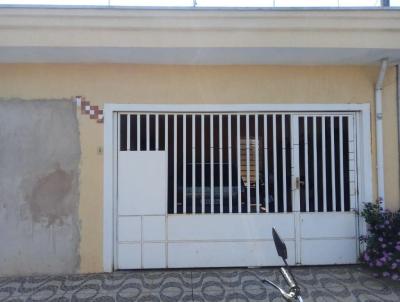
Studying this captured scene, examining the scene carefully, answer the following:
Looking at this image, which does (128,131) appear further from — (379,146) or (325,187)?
(379,146)

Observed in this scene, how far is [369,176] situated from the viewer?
5078 mm

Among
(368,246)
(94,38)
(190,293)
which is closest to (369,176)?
(368,246)

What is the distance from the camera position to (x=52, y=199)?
4910 millimetres

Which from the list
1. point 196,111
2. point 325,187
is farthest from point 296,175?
point 196,111

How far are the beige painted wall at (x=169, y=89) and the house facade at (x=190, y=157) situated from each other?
0.05 ft

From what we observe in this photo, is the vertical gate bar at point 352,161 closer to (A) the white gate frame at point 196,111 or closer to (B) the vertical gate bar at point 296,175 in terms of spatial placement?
(A) the white gate frame at point 196,111

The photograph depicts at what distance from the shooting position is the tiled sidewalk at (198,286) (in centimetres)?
424

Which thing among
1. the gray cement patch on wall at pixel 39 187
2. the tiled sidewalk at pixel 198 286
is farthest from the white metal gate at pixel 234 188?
the gray cement patch on wall at pixel 39 187

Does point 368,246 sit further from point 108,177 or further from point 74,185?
point 74,185

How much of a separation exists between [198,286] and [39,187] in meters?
2.45

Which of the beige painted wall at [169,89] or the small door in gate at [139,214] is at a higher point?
the beige painted wall at [169,89]

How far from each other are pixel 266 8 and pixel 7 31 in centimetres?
304

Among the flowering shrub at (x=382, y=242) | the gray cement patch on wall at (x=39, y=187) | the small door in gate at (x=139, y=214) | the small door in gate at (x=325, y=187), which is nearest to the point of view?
the flowering shrub at (x=382, y=242)

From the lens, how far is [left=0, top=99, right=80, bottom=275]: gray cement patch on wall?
192 inches
